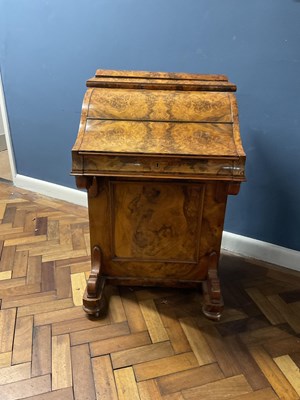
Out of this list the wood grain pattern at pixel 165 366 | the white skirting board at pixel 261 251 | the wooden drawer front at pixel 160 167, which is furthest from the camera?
the white skirting board at pixel 261 251

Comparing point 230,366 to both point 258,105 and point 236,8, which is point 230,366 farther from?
point 236,8

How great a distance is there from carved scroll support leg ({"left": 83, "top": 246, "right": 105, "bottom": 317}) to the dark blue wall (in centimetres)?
88

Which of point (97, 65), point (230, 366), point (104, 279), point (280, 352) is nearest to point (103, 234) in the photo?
point (104, 279)

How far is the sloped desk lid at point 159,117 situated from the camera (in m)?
1.31

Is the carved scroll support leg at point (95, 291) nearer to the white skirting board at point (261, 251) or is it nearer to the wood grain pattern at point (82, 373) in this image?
the wood grain pattern at point (82, 373)

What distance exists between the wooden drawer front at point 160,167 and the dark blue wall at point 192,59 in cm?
67

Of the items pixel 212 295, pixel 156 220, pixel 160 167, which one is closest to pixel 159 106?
pixel 160 167

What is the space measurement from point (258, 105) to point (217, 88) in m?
0.37

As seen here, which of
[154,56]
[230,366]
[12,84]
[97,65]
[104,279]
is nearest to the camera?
[230,366]

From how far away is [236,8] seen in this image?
1693mm

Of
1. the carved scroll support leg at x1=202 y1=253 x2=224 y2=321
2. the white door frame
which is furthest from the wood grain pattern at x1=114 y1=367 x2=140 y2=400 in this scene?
the white door frame

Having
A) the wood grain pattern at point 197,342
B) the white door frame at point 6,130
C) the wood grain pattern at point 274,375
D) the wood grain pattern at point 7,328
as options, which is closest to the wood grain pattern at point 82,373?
the wood grain pattern at point 7,328

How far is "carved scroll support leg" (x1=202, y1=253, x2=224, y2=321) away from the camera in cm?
162

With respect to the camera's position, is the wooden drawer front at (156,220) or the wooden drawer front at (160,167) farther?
the wooden drawer front at (156,220)
